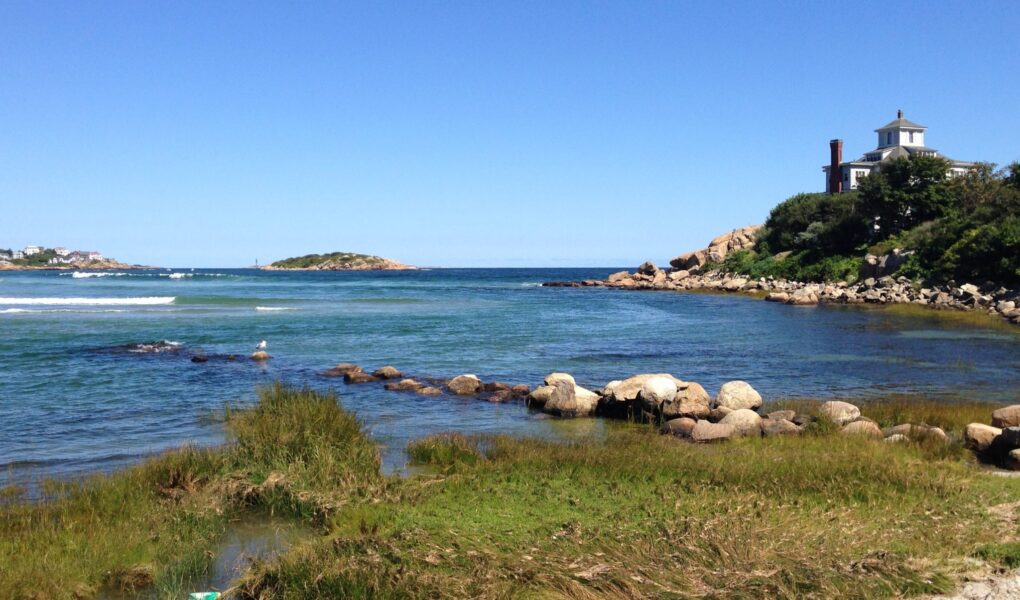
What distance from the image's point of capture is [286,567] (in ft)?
23.8

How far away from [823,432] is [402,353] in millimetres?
17695

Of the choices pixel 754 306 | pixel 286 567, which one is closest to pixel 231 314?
pixel 754 306

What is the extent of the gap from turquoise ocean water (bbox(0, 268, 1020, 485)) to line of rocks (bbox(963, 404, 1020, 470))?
6343 millimetres

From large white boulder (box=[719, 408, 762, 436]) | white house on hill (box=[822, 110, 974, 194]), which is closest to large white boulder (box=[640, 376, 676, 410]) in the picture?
large white boulder (box=[719, 408, 762, 436])

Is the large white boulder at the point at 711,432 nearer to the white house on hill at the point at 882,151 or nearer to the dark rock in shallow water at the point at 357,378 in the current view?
the dark rock in shallow water at the point at 357,378

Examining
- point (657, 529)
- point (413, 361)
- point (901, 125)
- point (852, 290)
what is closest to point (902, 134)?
point (901, 125)

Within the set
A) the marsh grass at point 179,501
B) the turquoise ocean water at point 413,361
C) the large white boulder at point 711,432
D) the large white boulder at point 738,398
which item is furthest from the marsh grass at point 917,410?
the marsh grass at point 179,501

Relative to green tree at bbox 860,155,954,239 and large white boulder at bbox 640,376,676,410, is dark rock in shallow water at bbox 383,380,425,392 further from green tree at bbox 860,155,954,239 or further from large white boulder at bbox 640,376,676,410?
green tree at bbox 860,155,954,239

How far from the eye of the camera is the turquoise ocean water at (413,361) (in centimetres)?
1541

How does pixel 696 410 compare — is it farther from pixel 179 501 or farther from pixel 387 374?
pixel 179 501

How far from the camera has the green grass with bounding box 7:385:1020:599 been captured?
22.6 ft

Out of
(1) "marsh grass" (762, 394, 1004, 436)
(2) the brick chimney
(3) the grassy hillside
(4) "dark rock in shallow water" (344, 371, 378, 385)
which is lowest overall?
(4) "dark rock in shallow water" (344, 371, 378, 385)

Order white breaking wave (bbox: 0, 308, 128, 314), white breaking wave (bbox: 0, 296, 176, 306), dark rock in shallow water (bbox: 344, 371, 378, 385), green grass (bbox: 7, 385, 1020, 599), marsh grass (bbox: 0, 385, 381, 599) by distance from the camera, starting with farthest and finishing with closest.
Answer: white breaking wave (bbox: 0, 296, 176, 306), white breaking wave (bbox: 0, 308, 128, 314), dark rock in shallow water (bbox: 344, 371, 378, 385), marsh grass (bbox: 0, 385, 381, 599), green grass (bbox: 7, 385, 1020, 599)

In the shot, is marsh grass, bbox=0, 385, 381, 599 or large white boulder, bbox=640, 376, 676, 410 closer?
marsh grass, bbox=0, 385, 381, 599
